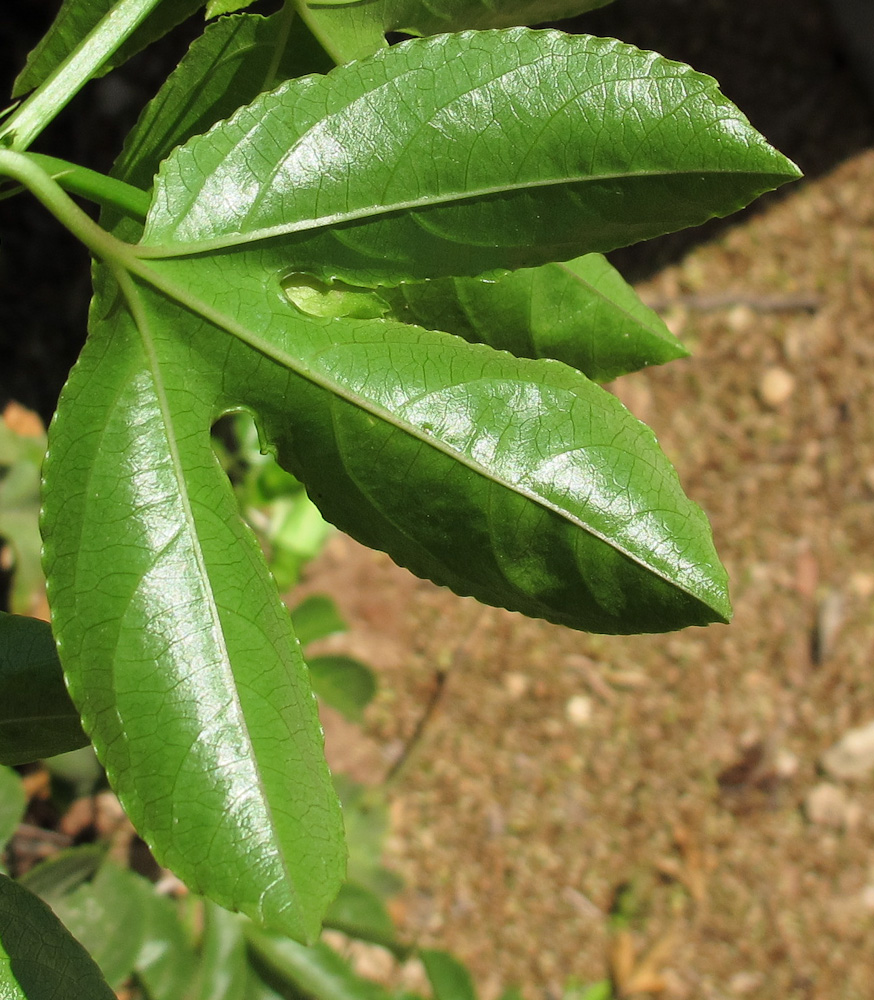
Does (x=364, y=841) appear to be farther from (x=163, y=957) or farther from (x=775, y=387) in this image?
(x=775, y=387)

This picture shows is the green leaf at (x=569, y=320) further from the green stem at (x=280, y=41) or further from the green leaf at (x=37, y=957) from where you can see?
the green leaf at (x=37, y=957)

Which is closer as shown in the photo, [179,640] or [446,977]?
[179,640]

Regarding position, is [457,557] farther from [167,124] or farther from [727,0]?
[727,0]

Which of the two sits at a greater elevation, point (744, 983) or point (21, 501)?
point (21, 501)

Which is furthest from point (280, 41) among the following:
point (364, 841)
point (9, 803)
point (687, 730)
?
point (687, 730)

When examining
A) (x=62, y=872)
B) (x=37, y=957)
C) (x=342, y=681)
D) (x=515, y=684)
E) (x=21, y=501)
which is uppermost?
(x=37, y=957)

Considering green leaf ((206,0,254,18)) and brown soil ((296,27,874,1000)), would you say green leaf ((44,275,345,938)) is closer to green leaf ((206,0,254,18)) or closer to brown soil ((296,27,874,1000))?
green leaf ((206,0,254,18))

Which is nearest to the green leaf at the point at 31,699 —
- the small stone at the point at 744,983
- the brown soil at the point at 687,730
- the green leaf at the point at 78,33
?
the green leaf at the point at 78,33
